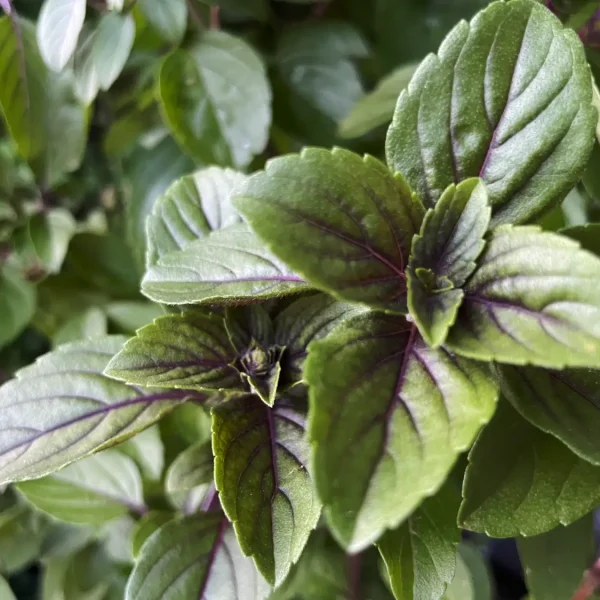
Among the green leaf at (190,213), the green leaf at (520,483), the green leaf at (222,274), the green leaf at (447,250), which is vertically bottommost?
the green leaf at (520,483)

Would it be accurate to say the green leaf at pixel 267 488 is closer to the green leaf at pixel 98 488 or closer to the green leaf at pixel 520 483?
the green leaf at pixel 520 483

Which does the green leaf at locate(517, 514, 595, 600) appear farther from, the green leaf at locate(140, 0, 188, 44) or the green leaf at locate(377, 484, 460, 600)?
the green leaf at locate(140, 0, 188, 44)

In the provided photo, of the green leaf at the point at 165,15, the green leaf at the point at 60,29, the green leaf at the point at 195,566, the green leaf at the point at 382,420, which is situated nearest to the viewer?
the green leaf at the point at 382,420

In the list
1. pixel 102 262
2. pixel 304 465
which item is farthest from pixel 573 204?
pixel 102 262

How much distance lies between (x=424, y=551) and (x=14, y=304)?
75 centimetres

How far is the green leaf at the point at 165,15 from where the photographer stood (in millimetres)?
726

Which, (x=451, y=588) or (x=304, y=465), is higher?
(x=304, y=465)

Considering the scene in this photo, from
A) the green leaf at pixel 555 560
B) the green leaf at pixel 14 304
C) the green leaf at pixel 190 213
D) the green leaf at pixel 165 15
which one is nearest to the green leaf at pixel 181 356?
the green leaf at pixel 190 213

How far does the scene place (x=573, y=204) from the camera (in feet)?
2.03

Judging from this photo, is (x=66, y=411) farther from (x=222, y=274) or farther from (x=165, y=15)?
(x=165, y=15)

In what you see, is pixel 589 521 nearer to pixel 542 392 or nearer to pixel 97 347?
pixel 542 392

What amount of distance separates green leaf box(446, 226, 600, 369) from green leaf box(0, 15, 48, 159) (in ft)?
2.26

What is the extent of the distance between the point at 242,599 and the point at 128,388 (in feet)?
0.64

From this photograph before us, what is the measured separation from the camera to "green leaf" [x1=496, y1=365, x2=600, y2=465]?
15.0 inches
